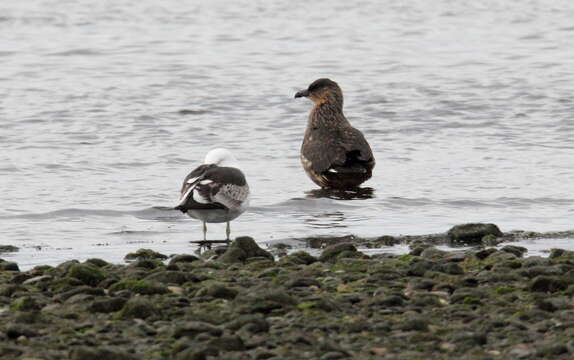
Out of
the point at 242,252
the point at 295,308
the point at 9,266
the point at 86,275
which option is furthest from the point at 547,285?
the point at 9,266

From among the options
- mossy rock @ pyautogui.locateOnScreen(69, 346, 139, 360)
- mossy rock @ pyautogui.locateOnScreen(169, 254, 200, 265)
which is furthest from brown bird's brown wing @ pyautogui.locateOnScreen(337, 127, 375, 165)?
mossy rock @ pyautogui.locateOnScreen(69, 346, 139, 360)

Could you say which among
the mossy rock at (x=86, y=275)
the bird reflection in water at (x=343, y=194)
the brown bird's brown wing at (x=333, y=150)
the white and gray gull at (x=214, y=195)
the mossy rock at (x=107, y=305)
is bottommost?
the mossy rock at (x=107, y=305)

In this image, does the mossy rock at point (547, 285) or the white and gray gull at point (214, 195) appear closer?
the mossy rock at point (547, 285)

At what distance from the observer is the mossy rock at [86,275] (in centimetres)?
841

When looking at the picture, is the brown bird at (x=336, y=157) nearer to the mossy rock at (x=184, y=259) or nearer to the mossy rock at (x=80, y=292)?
the mossy rock at (x=184, y=259)

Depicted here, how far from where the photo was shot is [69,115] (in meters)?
19.2

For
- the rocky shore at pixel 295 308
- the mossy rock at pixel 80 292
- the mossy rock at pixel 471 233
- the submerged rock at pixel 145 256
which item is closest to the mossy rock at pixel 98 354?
the rocky shore at pixel 295 308

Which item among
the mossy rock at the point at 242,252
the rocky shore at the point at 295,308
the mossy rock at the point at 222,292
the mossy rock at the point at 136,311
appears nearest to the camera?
the rocky shore at the point at 295,308

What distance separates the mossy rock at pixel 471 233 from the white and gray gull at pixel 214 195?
6.57 ft

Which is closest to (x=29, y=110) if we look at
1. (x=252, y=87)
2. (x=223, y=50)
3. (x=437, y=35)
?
(x=252, y=87)

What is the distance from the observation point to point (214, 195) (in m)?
11.0

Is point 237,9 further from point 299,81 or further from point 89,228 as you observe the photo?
point 89,228

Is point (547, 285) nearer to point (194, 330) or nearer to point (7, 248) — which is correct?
point (194, 330)

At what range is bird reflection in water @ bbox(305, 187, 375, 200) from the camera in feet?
46.4
